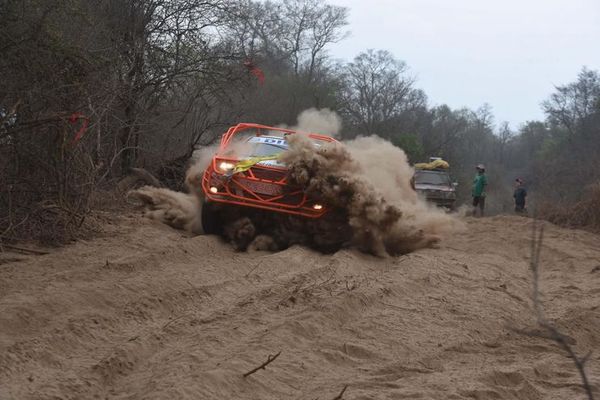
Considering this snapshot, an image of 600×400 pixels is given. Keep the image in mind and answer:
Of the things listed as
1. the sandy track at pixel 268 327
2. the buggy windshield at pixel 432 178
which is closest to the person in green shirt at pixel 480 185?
the buggy windshield at pixel 432 178

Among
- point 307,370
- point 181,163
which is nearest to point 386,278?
point 307,370

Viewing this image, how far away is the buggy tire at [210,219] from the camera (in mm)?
11516

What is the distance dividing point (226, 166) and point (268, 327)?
5750 millimetres

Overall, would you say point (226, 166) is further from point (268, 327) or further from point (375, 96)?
point (375, 96)

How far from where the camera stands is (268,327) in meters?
6.02

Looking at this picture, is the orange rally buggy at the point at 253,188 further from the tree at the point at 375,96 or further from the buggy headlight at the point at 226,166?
the tree at the point at 375,96

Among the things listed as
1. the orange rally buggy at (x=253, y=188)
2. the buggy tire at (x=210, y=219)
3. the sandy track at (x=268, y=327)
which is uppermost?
the orange rally buggy at (x=253, y=188)

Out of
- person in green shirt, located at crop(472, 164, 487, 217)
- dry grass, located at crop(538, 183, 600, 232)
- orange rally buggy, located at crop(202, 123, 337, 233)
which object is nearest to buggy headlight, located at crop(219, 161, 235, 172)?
orange rally buggy, located at crop(202, 123, 337, 233)

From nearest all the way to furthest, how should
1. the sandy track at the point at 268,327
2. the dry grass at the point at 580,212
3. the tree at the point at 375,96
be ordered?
1. the sandy track at the point at 268,327
2. the dry grass at the point at 580,212
3. the tree at the point at 375,96

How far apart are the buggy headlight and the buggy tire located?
0.57m

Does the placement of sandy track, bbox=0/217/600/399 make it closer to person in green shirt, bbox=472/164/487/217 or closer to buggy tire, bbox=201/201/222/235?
buggy tire, bbox=201/201/222/235

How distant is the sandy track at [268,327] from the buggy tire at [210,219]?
129cm

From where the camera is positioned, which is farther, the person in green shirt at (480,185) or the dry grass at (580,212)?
the person in green shirt at (480,185)

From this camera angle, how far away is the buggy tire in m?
11.5
